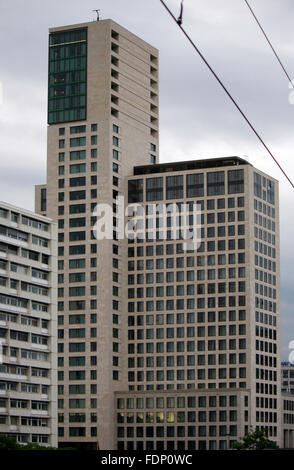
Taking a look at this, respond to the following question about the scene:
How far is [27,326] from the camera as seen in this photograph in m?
153

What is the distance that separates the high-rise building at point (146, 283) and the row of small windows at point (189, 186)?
0.77 ft

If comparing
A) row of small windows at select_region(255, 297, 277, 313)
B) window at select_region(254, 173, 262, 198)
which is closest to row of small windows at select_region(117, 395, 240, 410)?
row of small windows at select_region(255, 297, 277, 313)

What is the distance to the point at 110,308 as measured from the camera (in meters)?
187

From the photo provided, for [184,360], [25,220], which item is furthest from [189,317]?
[25,220]

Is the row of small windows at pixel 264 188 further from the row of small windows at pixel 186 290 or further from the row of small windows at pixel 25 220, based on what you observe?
the row of small windows at pixel 25 220

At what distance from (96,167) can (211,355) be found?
136 feet

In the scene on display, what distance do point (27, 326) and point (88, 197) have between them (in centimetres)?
4419

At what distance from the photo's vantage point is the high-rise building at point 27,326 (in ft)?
487

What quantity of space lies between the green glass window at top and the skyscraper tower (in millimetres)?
194

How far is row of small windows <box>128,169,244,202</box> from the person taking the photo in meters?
189

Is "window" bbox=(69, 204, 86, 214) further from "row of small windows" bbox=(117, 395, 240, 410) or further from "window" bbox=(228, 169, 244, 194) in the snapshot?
"row of small windows" bbox=(117, 395, 240, 410)

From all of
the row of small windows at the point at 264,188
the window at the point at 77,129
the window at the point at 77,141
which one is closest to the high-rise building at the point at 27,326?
the window at the point at 77,141

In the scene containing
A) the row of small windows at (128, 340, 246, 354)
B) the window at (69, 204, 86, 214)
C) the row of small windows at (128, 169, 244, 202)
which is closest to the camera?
the row of small windows at (128, 340, 246, 354)

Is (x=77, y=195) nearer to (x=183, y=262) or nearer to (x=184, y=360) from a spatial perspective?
(x=183, y=262)
